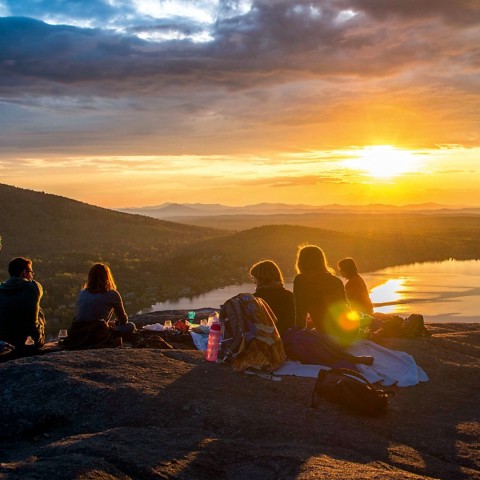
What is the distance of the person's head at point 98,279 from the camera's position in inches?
405

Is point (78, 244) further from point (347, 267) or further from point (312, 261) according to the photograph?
point (312, 261)

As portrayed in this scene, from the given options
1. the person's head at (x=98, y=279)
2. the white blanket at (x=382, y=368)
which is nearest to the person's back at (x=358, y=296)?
the white blanket at (x=382, y=368)

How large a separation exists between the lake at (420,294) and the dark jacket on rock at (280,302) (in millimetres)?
14991

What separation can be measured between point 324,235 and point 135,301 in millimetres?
34200

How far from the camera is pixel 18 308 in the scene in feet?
33.2

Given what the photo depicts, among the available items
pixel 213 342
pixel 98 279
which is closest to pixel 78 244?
pixel 98 279

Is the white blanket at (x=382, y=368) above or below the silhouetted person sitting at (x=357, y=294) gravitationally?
below

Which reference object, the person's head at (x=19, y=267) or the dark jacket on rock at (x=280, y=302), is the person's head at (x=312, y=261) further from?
the person's head at (x=19, y=267)

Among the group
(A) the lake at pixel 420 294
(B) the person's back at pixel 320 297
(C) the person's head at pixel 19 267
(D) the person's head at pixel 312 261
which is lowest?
(A) the lake at pixel 420 294

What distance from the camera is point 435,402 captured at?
30.0 feet

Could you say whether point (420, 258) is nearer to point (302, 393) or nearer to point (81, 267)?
point (81, 267)

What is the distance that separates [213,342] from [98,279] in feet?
7.43

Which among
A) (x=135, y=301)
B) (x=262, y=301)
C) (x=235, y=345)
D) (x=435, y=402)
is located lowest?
(x=135, y=301)

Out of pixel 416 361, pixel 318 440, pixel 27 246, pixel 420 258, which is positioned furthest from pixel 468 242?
pixel 318 440
